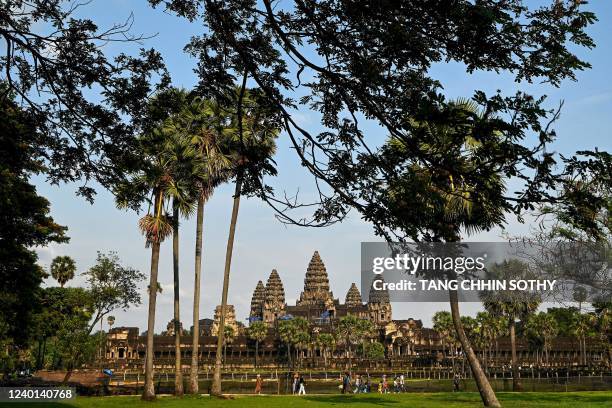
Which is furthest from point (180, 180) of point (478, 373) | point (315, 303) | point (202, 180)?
point (315, 303)

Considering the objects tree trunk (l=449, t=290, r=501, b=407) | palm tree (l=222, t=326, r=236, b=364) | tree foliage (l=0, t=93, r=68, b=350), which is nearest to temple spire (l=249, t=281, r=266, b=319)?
palm tree (l=222, t=326, r=236, b=364)

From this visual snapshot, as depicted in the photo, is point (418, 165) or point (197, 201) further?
point (197, 201)

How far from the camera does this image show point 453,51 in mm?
7574

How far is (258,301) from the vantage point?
17925cm

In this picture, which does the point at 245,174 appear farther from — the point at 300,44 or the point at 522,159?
the point at 522,159

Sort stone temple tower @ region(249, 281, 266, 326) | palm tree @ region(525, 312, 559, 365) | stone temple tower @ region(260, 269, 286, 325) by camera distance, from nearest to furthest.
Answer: palm tree @ region(525, 312, 559, 365) → stone temple tower @ region(260, 269, 286, 325) → stone temple tower @ region(249, 281, 266, 326)

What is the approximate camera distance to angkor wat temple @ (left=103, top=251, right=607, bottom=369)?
367ft

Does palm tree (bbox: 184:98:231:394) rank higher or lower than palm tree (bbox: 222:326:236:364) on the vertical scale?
higher

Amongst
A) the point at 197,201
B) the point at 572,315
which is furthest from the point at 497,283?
the point at 572,315

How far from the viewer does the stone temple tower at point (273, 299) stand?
556 ft

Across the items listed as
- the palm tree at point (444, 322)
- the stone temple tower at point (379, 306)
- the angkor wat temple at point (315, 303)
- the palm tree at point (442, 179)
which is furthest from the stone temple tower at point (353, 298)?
the palm tree at point (442, 179)

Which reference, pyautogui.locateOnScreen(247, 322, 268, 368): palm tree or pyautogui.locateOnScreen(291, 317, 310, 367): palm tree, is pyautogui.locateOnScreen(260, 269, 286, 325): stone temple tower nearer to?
pyautogui.locateOnScreen(247, 322, 268, 368): palm tree

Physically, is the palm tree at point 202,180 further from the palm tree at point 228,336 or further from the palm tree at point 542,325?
the palm tree at point 228,336

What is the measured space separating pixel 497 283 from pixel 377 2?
151 ft
